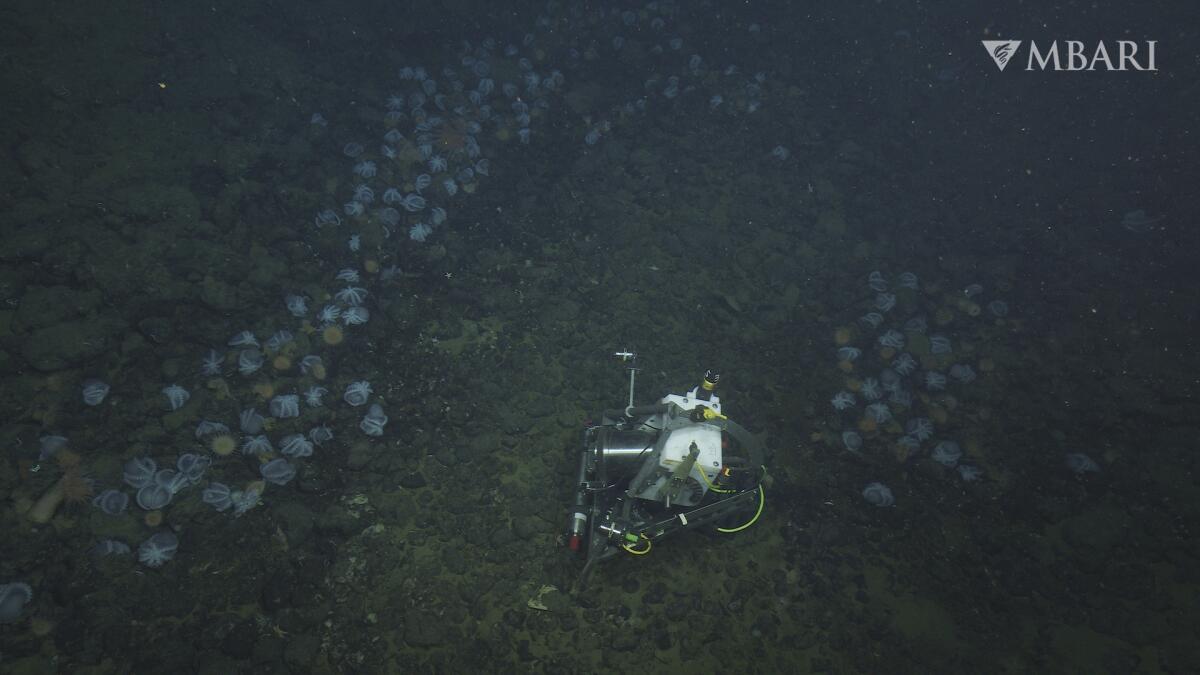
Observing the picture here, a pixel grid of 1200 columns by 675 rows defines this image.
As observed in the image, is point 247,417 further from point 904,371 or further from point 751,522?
point 904,371

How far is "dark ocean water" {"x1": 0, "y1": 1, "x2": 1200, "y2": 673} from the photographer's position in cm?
658

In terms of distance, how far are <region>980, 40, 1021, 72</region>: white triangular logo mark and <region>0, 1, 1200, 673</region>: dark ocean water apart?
2.07ft

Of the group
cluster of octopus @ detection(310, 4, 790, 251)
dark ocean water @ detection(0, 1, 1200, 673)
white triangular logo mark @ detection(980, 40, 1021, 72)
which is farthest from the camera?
white triangular logo mark @ detection(980, 40, 1021, 72)

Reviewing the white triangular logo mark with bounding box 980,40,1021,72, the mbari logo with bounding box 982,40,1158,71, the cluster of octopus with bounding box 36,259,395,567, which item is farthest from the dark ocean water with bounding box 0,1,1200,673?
the white triangular logo mark with bounding box 980,40,1021,72

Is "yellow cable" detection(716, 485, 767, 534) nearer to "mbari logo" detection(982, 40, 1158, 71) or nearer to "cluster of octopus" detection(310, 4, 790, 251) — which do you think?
"cluster of octopus" detection(310, 4, 790, 251)

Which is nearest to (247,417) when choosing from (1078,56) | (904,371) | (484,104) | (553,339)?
(553,339)

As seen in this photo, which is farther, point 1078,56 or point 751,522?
point 1078,56

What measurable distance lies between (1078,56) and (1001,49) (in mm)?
1876

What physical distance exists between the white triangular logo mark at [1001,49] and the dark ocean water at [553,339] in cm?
63

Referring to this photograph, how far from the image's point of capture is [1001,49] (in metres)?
15.2

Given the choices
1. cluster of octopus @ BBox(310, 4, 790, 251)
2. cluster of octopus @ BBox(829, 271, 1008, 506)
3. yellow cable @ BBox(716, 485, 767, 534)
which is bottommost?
yellow cable @ BBox(716, 485, 767, 534)

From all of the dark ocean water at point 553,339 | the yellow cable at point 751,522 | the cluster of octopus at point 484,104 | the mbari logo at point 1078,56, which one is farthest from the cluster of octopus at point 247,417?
the mbari logo at point 1078,56

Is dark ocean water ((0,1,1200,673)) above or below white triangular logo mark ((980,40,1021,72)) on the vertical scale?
below

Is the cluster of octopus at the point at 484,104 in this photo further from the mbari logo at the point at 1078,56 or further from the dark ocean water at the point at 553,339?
the mbari logo at the point at 1078,56
